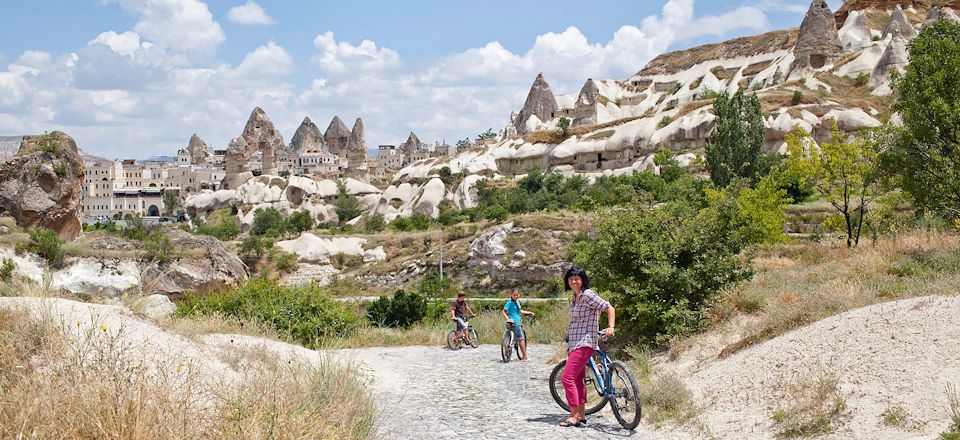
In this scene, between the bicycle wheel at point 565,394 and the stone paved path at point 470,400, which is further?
the bicycle wheel at point 565,394

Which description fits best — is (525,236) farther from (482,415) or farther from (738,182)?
(482,415)

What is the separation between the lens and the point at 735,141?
30203 mm

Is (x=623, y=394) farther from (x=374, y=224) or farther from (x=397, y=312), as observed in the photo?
(x=374, y=224)

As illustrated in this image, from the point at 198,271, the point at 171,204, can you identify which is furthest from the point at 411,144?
the point at 198,271

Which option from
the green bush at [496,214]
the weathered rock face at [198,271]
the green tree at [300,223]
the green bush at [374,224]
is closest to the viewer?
the weathered rock face at [198,271]

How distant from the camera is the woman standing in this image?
6.29 m

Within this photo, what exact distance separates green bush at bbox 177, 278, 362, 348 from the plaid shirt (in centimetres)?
621

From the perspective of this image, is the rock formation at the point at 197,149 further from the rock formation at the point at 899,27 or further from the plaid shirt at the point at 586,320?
the plaid shirt at the point at 586,320

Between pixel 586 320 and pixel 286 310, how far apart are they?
7339 millimetres

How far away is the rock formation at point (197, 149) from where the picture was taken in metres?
122

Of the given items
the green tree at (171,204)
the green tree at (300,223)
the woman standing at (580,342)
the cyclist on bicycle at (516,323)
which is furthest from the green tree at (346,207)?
the woman standing at (580,342)

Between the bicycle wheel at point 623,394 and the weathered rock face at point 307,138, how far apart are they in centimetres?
11590

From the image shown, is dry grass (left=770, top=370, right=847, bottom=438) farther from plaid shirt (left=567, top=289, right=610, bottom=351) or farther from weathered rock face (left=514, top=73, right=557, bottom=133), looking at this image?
weathered rock face (left=514, top=73, right=557, bottom=133)

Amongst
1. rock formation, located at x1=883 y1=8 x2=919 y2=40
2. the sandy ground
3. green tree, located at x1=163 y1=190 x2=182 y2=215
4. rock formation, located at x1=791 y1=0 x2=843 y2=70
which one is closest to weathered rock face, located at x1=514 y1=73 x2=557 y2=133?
rock formation, located at x1=791 y1=0 x2=843 y2=70
